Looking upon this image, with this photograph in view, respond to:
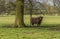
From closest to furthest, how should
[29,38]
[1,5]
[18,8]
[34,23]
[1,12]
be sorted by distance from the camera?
[29,38], [18,8], [34,23], [1,5], [1,12]

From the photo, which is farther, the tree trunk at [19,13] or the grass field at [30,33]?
the tree trunk at [19,13]

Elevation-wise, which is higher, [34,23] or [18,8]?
[18,8]

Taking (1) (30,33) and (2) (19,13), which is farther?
(2) (19,13)

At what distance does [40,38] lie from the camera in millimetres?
12172

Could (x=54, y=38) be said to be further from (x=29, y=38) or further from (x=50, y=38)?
(x=29, y=38)

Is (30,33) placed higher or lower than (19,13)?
lower

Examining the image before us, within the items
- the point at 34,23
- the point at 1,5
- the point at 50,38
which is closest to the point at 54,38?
the point at 50,38

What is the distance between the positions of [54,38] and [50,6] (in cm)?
7306

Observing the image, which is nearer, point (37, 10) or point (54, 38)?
point (54, 38)

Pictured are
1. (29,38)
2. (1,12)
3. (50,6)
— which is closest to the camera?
(29,38)

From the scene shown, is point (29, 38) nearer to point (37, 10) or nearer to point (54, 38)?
point (54, 38)

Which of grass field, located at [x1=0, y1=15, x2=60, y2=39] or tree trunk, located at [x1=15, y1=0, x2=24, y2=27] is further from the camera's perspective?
tree trunk, located at [x1=15, y1=0, x2=24, y2=27]

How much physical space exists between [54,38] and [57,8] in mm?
67672

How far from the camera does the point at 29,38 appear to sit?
1200 cm
